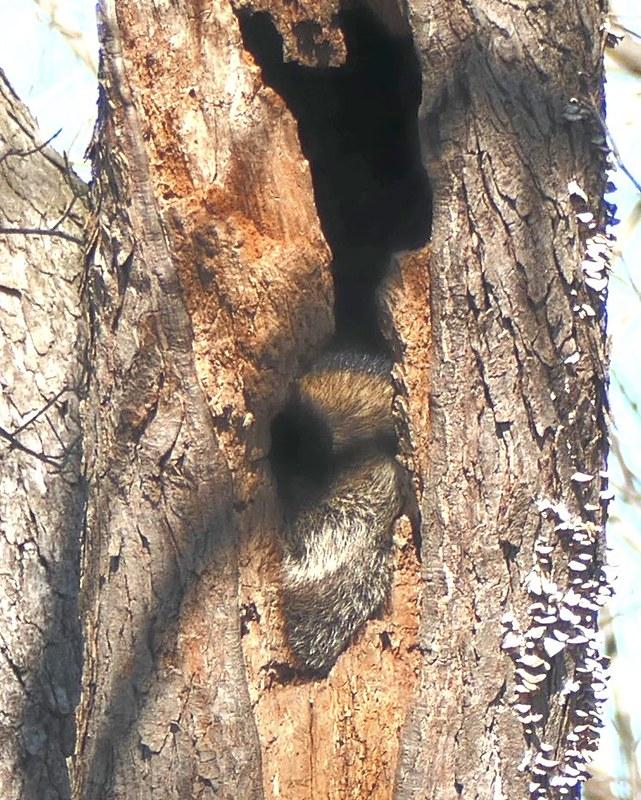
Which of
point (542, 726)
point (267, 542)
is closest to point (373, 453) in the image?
point (267, 542)

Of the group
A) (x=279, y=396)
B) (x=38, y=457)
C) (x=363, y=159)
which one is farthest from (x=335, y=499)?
(x=363, y=159)

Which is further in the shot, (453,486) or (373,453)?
(373,453)

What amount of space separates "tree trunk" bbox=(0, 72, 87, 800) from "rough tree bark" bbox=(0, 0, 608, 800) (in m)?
0.79

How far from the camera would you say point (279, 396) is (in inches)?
79.1

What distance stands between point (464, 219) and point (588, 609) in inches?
24.4

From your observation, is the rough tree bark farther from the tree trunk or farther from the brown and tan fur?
the tree trunk

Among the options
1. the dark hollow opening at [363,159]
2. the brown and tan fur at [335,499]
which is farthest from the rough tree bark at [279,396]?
the dark hollow opening at [363,159]

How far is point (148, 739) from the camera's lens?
1850 mm

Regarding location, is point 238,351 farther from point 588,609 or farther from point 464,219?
point 588,609

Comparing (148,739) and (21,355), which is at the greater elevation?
(21,355)

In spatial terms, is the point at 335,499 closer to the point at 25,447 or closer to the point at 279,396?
the point at 279,396

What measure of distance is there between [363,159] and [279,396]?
55.3 inches

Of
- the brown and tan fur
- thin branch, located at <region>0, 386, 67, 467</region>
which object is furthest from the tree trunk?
the brown and tan fur

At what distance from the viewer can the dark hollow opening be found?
9.25 ft
